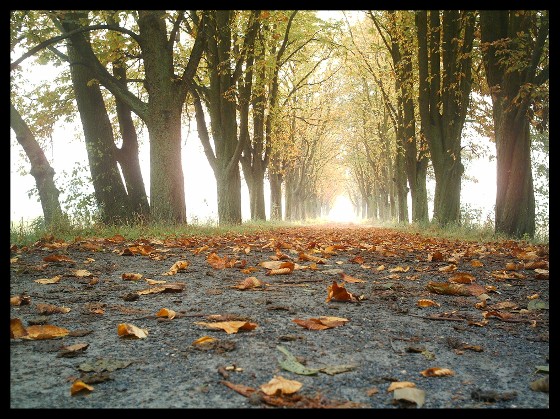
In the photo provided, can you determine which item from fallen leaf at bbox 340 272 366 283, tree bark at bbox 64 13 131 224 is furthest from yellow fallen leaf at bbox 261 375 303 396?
tree bark at bbox 64 13 131 224

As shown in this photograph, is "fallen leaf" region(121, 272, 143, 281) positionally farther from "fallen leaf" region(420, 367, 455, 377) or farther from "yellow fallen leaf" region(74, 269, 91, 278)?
"fallen leaf" region(420, 367, 455, 377)

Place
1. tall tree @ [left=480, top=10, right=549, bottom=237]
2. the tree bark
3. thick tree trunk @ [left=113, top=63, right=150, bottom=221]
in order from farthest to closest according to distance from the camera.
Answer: thick tree trunk @ [left=113, top=63, right=150, bottom=221], the tree bark, tall tree @ [left=480, top=10, right=549, bottom=237]

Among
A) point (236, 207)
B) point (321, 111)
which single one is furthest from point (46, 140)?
point (321, 111)

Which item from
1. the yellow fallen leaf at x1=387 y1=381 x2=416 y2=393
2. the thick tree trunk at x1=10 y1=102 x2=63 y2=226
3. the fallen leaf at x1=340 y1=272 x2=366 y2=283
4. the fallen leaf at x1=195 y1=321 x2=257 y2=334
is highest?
the thick tree trunk at x1=10 y1=102 x2=63 y2=226

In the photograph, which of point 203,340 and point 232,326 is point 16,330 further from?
point 232,326

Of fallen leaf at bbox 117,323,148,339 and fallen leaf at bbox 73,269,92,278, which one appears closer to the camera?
fallen leaf at bbox 117,323,148,339

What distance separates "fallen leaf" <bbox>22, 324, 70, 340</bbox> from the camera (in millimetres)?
2289

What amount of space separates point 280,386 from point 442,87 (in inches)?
497

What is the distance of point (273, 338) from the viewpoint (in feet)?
7.56

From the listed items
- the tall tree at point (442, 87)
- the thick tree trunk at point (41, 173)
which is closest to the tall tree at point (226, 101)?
the thick tree trunk at point (41, 173)

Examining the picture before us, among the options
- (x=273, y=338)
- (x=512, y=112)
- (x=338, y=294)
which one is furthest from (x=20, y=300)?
(x=512, y=112)

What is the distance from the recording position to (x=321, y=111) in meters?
30.5

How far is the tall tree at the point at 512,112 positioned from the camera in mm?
8547
